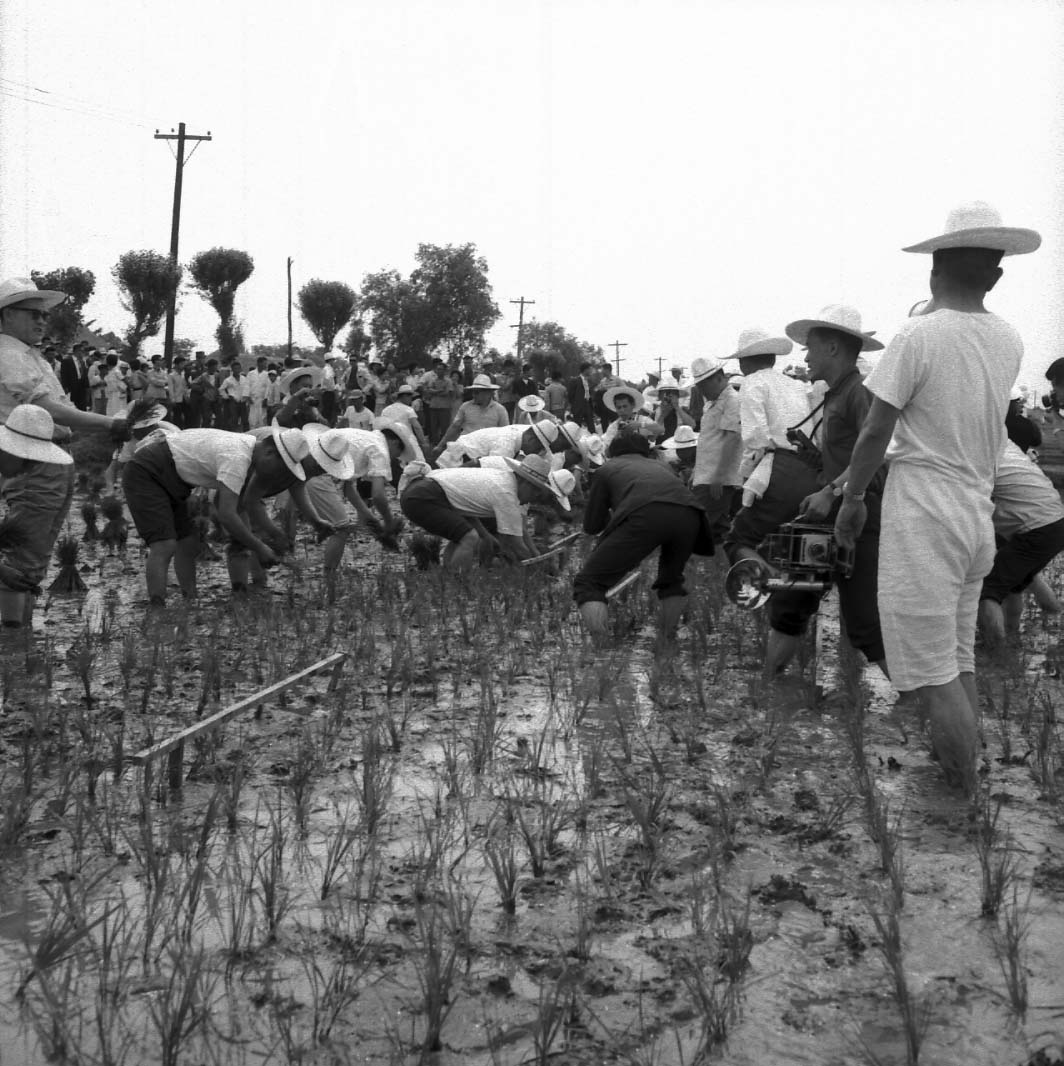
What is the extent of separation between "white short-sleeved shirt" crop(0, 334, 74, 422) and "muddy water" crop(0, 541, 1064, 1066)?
1776mm

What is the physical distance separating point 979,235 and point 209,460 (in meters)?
5.38

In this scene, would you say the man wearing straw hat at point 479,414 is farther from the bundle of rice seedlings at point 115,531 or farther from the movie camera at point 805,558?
the movie camera at point 805,558

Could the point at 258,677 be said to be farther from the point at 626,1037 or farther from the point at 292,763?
the point at 626,1037

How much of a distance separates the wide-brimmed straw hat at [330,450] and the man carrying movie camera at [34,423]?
78.8 inches

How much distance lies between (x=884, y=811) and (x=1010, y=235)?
1.68 m

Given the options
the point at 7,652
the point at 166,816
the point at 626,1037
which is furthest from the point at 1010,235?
the point at 7,652

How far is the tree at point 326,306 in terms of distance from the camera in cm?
6159

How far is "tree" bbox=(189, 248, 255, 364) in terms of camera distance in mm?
51312

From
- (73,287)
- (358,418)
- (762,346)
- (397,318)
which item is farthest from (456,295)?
(762,346)

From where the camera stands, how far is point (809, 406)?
7.86m

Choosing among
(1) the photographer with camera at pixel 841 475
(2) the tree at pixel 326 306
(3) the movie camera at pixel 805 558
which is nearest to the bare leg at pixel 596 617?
(1) the photographer with camera at pixel 841 475

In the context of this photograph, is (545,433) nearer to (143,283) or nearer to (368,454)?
(368,454)

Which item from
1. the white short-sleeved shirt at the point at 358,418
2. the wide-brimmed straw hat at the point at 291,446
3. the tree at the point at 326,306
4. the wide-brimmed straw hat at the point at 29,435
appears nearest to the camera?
the wide-brimmed straw hat at the point at 29,435

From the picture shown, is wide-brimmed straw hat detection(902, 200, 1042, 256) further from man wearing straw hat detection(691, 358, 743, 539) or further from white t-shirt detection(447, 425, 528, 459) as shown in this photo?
white t-shirt detection(447, 425, 528, 459)
